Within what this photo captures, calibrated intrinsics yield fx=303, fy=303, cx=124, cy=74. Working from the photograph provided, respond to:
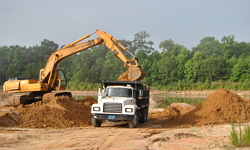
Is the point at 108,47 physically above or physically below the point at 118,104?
above

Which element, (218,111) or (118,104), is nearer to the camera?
(118,104)

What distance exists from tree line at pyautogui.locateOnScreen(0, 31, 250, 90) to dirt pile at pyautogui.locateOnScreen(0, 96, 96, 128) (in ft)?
135

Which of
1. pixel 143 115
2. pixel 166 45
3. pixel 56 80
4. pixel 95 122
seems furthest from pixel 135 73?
pixel 166 45

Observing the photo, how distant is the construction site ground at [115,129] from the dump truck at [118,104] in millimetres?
578

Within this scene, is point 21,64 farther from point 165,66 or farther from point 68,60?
point 165,66

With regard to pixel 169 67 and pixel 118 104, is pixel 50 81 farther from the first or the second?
pixel 169 67

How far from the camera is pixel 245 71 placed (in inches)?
2505

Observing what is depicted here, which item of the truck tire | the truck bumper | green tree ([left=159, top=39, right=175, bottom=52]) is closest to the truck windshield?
the truck bumper

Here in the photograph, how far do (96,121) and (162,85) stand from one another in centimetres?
5506

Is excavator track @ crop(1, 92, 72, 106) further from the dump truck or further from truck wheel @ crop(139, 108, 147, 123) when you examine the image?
truck wheel @ crop(139, 108, 147, 123)

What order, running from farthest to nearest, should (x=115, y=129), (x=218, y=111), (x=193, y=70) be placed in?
(x=193, y=70), (x=218, y=111), (x=115, y=129)

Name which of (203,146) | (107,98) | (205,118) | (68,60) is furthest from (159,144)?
(68,60)

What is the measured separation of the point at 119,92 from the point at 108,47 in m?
5.67

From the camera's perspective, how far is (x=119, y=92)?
17125mm
